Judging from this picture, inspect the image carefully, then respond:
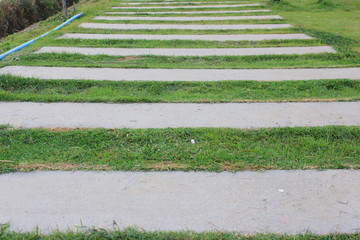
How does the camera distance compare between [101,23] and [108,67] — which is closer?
[108,67]

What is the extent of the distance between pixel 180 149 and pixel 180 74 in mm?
2238

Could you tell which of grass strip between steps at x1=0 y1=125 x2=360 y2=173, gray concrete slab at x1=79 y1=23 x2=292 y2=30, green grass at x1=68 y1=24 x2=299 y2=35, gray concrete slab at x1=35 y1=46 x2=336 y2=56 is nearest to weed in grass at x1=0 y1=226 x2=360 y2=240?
grass strip between steps at x1=0 y1=125 x2=360 y2=173

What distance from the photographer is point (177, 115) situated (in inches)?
151

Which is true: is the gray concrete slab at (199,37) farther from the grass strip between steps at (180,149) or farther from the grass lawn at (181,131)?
the grass strip between steps at (180,149)

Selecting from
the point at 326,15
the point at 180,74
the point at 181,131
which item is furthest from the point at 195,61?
the point at 326,15

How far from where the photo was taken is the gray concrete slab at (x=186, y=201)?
7.39 feet

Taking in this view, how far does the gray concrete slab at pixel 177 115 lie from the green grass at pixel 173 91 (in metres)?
0.14

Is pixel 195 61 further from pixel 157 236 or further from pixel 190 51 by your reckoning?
pixel 157 236

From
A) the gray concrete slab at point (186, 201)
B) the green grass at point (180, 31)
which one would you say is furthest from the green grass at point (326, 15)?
the gray concrete slab at point (186, 201)

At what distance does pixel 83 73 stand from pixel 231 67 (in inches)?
95.2

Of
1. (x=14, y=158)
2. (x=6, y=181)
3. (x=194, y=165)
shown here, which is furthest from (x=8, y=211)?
(x=194, y=165)

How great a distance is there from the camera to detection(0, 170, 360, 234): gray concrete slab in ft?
7.39

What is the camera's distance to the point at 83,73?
5.13 meters

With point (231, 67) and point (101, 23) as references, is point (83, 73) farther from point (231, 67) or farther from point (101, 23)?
point (101, 23)
